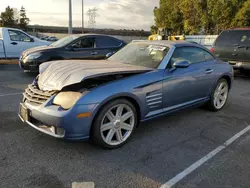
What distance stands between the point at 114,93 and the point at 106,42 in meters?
6.19

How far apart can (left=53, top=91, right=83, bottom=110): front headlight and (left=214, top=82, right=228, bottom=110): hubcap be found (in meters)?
3.26

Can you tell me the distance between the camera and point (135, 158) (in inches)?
128

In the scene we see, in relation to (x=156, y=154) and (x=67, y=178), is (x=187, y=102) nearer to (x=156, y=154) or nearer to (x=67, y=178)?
(x=156, y=154)

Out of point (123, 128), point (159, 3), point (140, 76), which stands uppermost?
point (159, 3)

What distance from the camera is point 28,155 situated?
3.20m

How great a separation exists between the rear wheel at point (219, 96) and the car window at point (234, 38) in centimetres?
440

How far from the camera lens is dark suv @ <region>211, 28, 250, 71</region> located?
8.98 m

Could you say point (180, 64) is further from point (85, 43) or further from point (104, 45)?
point (104, 45)

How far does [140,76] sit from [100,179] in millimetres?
1567

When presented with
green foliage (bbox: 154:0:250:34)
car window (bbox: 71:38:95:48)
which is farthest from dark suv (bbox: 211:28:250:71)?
green foliage (bbox: 154:0:250:34)

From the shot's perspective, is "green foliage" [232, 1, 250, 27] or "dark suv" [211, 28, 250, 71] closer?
"dark suv" [211, 28, 250, 71]

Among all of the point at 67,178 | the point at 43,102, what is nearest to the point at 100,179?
the point at 67,178

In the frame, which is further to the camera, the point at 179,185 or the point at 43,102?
the point at 43,102

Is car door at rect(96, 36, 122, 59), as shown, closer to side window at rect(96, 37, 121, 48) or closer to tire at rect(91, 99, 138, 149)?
side window at rect(96, 37, 121, 48)
